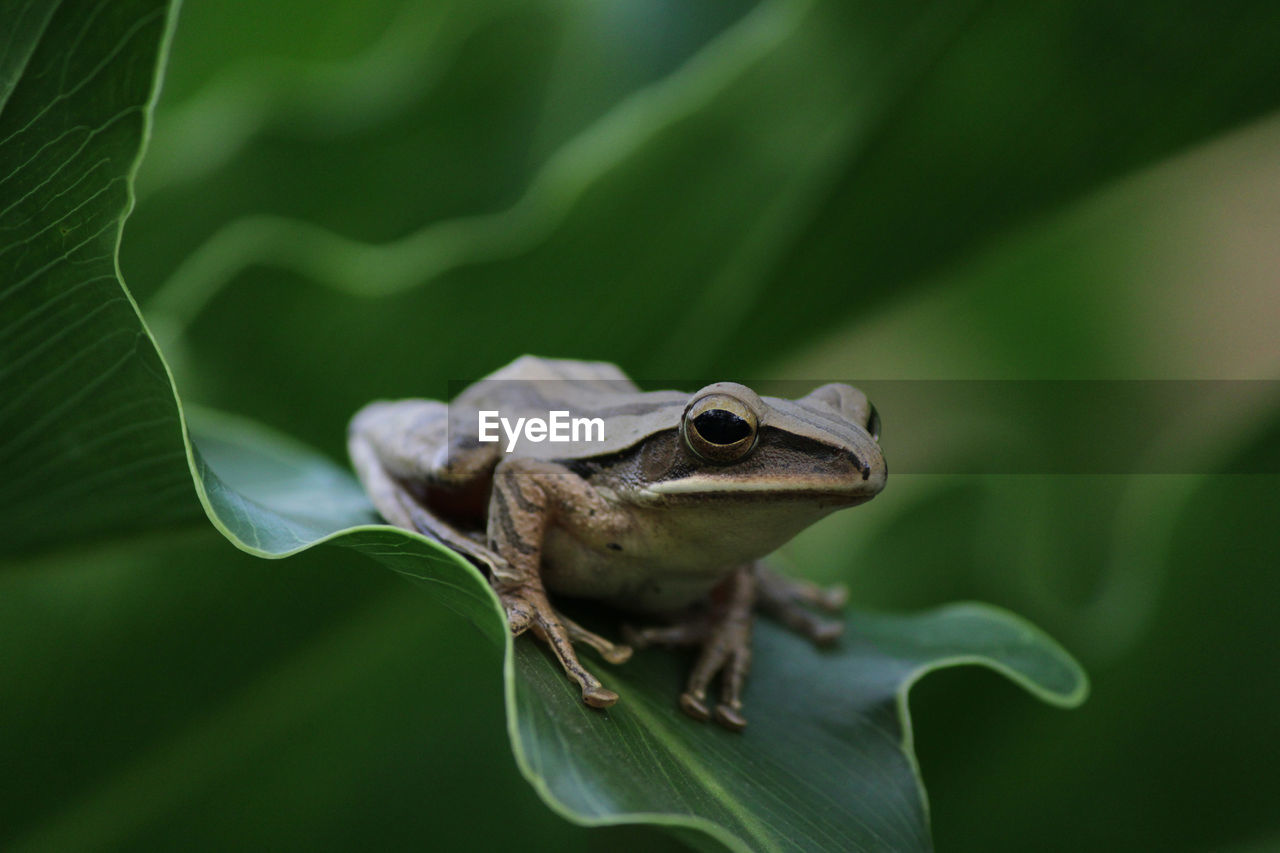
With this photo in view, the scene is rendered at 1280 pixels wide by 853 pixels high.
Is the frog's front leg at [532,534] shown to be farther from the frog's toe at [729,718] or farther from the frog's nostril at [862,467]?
the frog's nostril at [862,467]

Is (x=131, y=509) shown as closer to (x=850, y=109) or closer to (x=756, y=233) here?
(x=756, y=233)

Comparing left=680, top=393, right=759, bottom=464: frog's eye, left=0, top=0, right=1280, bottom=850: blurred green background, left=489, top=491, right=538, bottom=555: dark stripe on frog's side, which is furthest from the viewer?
left=0, top=0, right=1280, bottom=850: blurred green background

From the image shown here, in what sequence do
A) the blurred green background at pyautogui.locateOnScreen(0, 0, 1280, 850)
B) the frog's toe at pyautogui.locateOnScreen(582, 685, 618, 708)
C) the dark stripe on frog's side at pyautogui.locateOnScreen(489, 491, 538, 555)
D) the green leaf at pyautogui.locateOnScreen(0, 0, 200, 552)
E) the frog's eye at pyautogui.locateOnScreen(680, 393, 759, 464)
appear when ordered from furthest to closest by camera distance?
the blurred green background at pyautogui.locateOnScreen(0, 0, 1280, 850)
the dark stripe on frog's side at pyautogui.locateOnScreen(489, 491, 538, 555)
the frog's eye at pyautogui.locateOnScreen(680, 393, 759, 464)
the frog's toe at pyautogui.locateOnScreen(582, 685, 618, 708)
the green leaf at pyautogui.locateOnScreen(0, 0, 200, 552)

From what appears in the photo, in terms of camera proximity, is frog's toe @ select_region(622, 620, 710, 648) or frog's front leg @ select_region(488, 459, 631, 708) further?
frog's toe @ select_region(622, 620, 710, 648)

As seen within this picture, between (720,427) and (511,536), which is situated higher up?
(720,427)

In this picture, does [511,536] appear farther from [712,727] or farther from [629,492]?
[712,727]

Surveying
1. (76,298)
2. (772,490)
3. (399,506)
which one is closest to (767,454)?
(772,490)

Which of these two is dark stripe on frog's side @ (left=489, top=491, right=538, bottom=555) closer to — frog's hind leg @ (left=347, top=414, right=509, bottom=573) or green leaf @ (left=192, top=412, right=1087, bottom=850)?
frog's hind leg @ (left=347, top=414, right=509, bottom=573)

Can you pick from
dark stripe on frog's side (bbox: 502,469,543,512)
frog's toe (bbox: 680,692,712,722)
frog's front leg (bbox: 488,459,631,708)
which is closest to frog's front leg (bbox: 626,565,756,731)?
frog's toe (bbox: 680,692,712,722)
